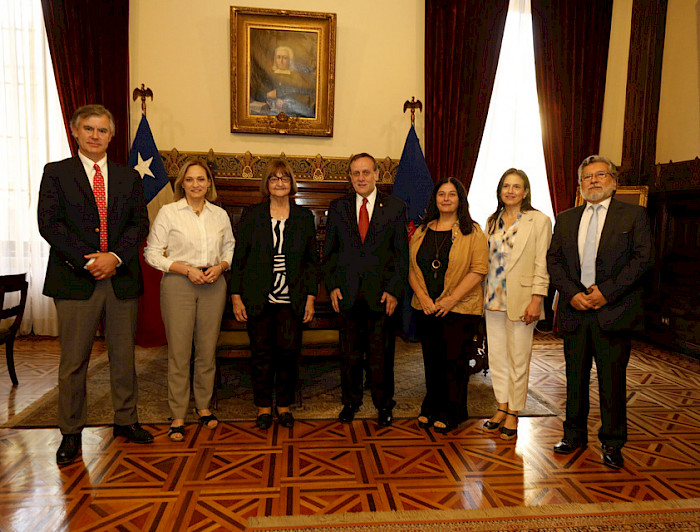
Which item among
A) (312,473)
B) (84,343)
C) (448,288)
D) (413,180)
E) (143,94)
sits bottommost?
(312,473)

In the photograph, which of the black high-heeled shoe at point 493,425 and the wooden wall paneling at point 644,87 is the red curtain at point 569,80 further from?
the black high-heeled shoe at point 493,425

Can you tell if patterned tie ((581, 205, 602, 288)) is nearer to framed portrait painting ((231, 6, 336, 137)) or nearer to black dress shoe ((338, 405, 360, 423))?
black dress shoe ((338, 405, 360, 423))

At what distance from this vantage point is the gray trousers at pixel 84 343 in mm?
2607

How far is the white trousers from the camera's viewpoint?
2.95 metres

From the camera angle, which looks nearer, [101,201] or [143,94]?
[101,201]

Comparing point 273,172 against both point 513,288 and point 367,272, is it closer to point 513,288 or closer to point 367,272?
point 367,272

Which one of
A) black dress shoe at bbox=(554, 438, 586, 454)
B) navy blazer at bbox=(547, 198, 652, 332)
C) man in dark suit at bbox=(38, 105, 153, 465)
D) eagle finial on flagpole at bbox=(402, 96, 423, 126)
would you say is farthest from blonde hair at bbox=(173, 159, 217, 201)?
eagle finial on flagpole at bbox=(402, 96, 423, 126)

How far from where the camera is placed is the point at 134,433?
2873 mm

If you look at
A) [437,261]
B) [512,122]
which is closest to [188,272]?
[437,261]

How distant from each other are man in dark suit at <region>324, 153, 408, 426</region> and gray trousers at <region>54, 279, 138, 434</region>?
4.02 feet

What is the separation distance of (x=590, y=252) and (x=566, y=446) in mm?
1134

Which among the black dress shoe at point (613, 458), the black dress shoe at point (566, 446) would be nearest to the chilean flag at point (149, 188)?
the black dress shoe at point (566, 446)

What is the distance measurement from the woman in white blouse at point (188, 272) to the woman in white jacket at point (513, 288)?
65.5 inches

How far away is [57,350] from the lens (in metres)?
4.93
